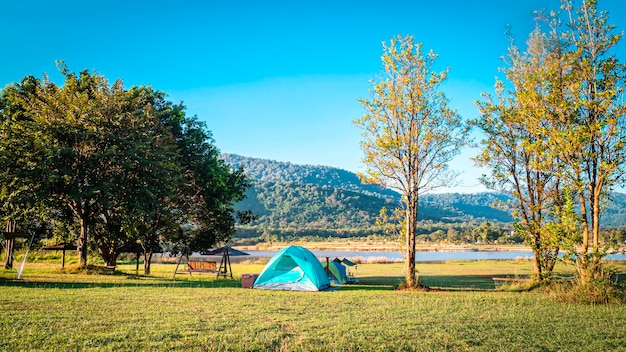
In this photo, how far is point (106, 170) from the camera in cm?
2500

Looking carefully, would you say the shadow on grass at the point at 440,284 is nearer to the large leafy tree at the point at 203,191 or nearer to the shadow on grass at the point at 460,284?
the shadow on grass at the point at 460,284

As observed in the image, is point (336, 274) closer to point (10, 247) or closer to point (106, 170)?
point (106, 170)

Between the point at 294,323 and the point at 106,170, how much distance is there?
1832 cm

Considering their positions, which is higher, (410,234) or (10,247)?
(410,234)

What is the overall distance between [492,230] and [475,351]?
98.4m

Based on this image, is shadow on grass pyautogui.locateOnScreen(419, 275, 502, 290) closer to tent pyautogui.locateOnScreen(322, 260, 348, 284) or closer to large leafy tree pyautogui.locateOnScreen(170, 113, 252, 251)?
tent pyautogui.locateOnScreen(322, 260, 348, 284)

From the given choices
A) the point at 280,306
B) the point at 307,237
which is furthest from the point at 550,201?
the point at 307,237

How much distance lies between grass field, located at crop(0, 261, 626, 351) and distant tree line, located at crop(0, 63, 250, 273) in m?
8.35

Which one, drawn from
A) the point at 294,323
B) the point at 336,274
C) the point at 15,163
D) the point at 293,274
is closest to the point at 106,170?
the point at 15,163

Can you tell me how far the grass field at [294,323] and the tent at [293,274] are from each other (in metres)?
3.86

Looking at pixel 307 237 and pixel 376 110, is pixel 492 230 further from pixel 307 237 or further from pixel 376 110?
pixel 376 110

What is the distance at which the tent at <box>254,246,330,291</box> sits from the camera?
65.6ft

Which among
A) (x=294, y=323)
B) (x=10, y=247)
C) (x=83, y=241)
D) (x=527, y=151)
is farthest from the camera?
(x=10, y=247)

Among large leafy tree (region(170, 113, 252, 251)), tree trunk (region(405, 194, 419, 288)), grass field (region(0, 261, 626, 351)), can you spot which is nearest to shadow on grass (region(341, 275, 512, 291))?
tree trunk (region(405, 194, 419, 288))
